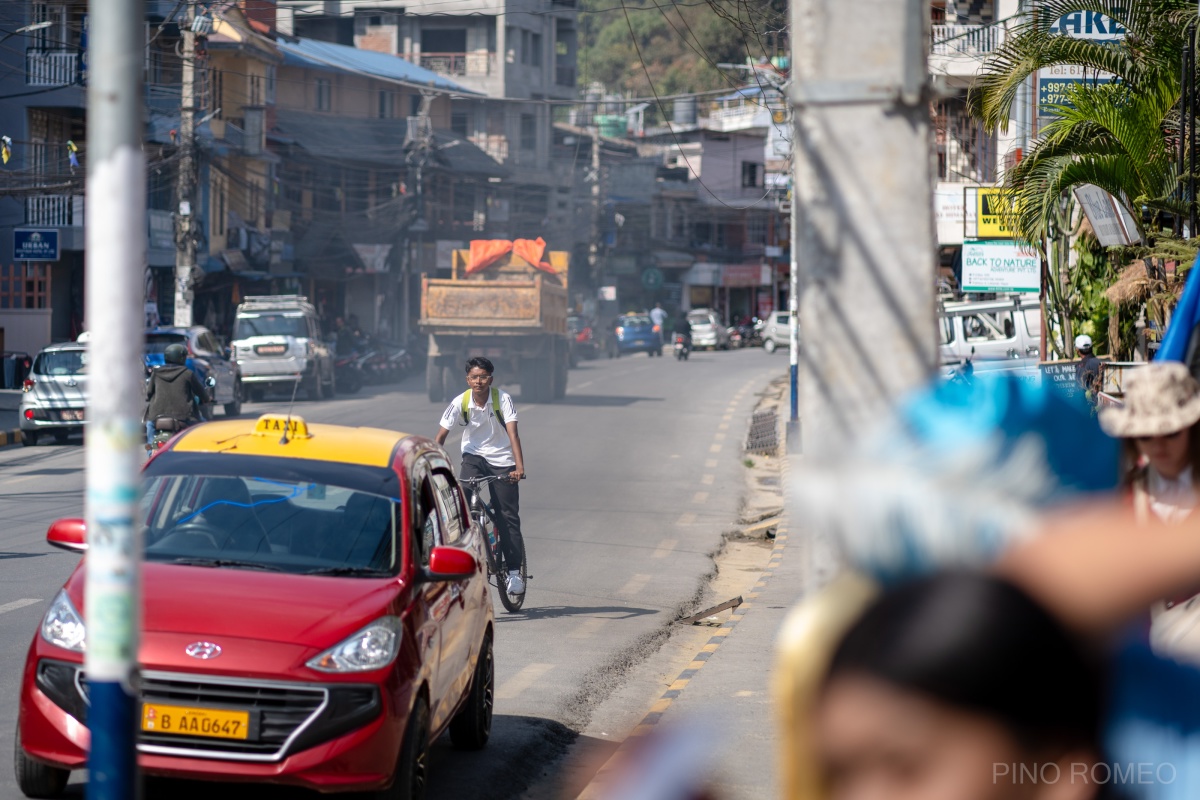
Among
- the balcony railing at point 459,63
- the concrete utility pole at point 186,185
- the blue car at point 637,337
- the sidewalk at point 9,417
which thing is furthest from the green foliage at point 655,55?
the sidewalk at point 9,417

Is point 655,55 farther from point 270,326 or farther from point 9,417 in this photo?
point 9,417

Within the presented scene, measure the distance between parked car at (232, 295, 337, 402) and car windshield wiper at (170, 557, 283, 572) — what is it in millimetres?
25956

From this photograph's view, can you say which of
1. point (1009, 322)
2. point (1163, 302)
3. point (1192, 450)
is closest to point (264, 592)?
point (1192, 450)

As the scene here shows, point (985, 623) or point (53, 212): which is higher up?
point (53, 212)

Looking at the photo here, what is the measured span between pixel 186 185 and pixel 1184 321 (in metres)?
30.7

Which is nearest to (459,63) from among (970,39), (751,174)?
(751,174)

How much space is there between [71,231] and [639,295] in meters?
46.1

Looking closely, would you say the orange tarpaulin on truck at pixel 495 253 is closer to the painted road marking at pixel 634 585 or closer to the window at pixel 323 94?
the painted road marking at pixel 634 585

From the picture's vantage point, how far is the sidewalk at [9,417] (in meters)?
24.1

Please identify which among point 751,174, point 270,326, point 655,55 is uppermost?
point 655,55

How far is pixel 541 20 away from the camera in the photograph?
76.8 metres

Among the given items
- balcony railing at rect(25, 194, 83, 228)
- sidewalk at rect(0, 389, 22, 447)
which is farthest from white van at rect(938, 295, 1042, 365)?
balcony railing at rect(25, 194, 83, 228)

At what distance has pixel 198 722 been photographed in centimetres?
538

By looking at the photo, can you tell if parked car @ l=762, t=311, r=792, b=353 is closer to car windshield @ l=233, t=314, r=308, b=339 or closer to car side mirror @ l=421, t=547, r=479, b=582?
car windshield @ l=233, t=314, r=308, b=339
